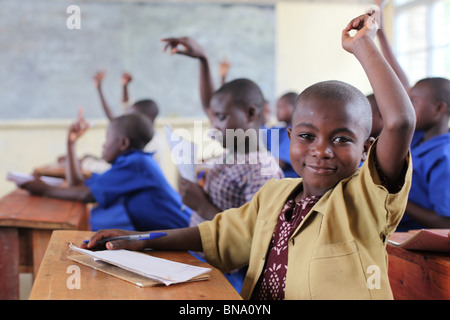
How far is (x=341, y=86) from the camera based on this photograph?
3.81 feet

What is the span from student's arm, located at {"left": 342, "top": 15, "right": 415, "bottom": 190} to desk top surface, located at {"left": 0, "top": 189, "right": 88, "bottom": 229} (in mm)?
1548

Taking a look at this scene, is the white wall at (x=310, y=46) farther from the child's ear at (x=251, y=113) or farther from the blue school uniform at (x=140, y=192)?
the child's ear at (x=251, y=113)

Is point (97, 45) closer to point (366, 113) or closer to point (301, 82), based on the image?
point (301, 82)

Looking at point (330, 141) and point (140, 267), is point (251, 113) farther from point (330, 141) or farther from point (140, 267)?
point (140, 267)

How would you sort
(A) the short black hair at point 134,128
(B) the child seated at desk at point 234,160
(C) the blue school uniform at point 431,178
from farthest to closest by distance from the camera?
(A) the short black hair at point 134,128, (C) the blue school uniform at point 431,178, (B) the child seated at desk at point 234,160

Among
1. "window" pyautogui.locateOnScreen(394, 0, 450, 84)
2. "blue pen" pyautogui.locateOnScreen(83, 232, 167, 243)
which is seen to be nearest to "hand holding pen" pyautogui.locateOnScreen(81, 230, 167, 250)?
"blue pen" pyautogui.locateOnScreen(83, 232, 167, 243)

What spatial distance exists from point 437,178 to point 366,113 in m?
1.03

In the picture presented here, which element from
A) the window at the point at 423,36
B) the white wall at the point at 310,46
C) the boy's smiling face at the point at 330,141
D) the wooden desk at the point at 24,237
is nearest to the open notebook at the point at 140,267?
the boy's smiling face at the point at 330,141

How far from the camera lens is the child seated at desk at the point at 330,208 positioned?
38.8 inches

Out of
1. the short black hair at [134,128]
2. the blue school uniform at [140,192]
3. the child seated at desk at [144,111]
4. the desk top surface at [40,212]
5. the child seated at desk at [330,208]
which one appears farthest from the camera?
the child seated at desk at [144,111]

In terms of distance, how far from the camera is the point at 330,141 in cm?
112

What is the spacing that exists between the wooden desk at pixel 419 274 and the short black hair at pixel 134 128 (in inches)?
62.6

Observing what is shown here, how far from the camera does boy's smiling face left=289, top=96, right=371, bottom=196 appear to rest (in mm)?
1107

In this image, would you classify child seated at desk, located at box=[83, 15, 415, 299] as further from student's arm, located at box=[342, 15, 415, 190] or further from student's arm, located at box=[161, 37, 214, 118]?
student's arm, located at box=[161, 37, 214, 118]
